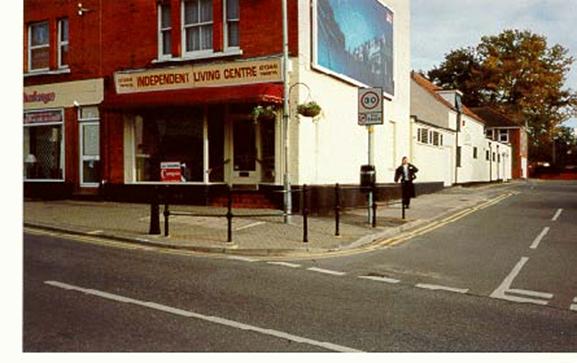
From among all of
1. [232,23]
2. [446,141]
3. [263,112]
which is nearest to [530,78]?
[263,112]

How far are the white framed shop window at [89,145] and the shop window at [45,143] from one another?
1.53 m

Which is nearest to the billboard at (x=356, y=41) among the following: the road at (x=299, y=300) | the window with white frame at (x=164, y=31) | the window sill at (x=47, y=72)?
the window with white frame at (x=164, y=31)

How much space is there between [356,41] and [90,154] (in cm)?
702

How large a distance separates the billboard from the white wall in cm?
30

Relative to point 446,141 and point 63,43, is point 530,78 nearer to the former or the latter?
point 63,43

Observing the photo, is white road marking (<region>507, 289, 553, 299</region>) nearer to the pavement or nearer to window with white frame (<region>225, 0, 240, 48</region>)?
the pavement

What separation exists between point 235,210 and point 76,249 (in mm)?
5153

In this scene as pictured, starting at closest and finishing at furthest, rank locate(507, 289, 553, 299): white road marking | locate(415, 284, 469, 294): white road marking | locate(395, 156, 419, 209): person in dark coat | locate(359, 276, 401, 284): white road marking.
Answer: locate(507, 289, 553, 299): white road marking → locate(415, 284, 469, 294): white road marking → locate(359, 276, 401, 284): white road marking → locate(395, 156, 419, 209): person in dark coat

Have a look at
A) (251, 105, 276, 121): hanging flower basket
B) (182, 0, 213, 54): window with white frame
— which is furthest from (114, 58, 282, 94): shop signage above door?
(251, 105, 276, 121): hanging flower basket

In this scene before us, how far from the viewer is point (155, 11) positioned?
45.4ft

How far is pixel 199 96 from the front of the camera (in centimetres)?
1275

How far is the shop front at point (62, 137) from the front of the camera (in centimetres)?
995

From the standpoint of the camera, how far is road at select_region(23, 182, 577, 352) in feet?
14.0

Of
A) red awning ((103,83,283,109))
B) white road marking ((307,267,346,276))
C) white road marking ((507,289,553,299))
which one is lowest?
white road marking ((507,289,553,299))
